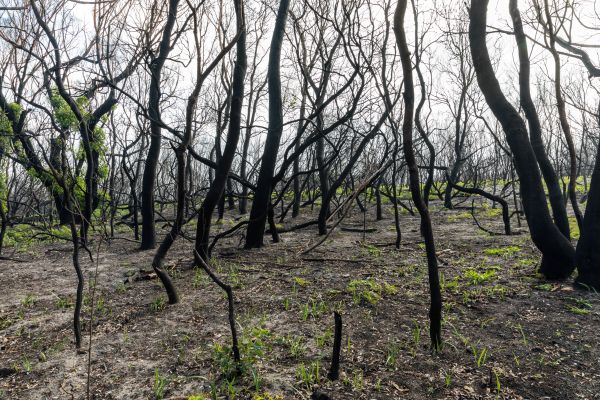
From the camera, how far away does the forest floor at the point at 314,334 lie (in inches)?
108

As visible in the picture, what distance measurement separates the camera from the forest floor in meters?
2.76

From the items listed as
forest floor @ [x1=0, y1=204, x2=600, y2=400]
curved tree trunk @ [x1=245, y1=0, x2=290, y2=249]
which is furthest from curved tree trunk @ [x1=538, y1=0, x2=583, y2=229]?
curved tree trunk @ [x1=245, y1=0, x2=290, y2=249]

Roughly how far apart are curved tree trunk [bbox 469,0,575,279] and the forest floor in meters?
0.34

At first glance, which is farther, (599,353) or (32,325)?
(32,325)

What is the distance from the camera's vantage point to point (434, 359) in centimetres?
302

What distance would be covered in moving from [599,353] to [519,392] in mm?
920

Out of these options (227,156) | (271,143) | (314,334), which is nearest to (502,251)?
(314,334)

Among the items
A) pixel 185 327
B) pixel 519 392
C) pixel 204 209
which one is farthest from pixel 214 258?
pixel 519 392

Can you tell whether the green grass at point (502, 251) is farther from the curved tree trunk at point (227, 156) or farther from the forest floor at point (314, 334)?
the curved tree trunk at point (227, 156)

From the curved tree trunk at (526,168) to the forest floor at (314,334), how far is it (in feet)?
1.13

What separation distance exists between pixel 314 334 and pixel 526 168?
294 centimetres

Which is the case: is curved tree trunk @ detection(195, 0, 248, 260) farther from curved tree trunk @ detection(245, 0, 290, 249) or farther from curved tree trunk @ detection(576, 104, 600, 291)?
curved tree trunk @ detection(576, 104, 600, 291)

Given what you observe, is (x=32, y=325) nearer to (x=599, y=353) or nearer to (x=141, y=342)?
(x=141, y=342)

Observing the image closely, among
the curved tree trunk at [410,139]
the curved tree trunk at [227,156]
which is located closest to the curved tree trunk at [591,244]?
the curved tree trunk at [410,139]
